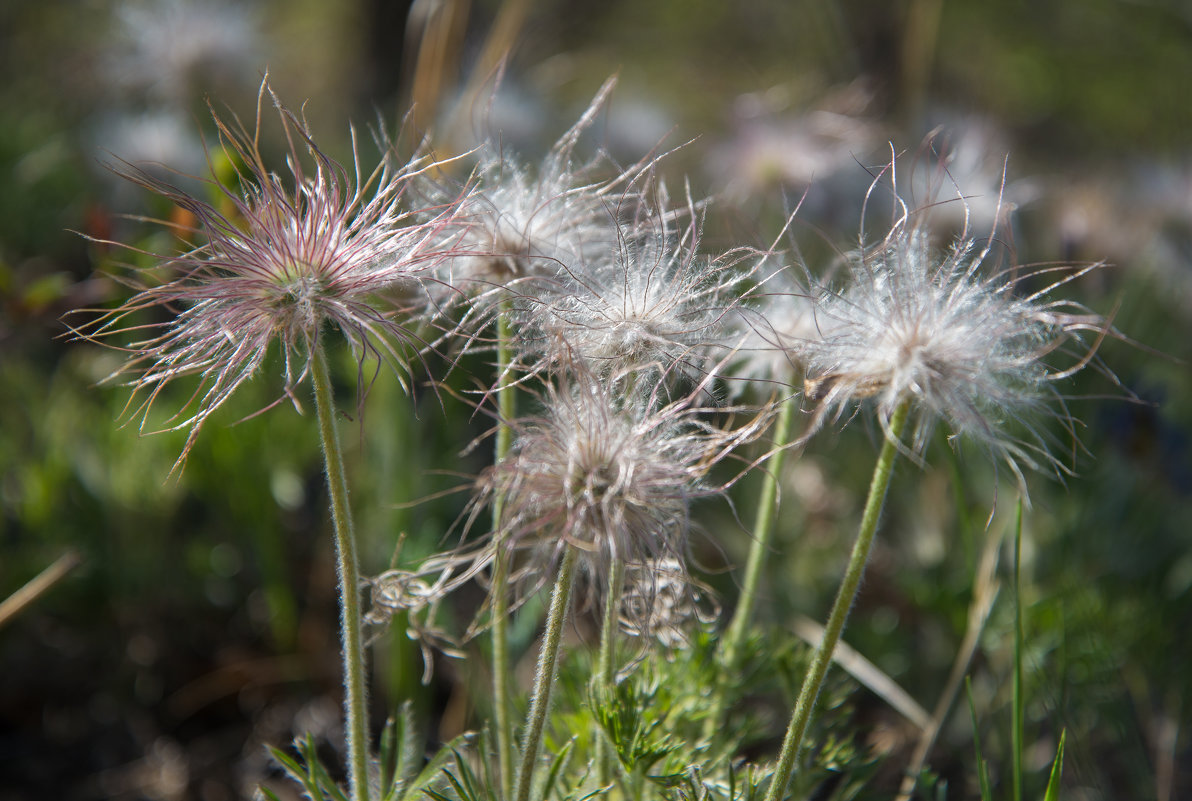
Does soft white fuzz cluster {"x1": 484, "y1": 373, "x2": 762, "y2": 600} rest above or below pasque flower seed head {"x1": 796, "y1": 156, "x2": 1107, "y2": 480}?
below

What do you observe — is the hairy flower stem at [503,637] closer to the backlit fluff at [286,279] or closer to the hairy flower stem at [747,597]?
the backlit fluff at [286,279]

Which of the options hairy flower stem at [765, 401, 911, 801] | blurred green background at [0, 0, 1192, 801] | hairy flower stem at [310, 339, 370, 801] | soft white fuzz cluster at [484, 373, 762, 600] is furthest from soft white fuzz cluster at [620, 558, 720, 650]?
blurred green background at [0, 0, 1192, 801]

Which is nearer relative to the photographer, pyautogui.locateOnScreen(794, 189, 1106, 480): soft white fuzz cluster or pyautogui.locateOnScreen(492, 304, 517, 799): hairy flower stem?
pyautogui.locateOnScreen(794, 189, 1106, 480): soft white fuzz cluster

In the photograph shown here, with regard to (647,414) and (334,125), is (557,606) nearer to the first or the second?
(647,414)

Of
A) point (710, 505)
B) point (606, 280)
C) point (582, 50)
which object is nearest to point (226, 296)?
point (606, 280)

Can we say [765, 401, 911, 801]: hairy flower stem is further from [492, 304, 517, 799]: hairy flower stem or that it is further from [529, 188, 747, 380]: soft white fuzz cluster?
[492, 304, 517, 799]: hairy flower stem

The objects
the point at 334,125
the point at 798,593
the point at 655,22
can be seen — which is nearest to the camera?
the point at 798,593

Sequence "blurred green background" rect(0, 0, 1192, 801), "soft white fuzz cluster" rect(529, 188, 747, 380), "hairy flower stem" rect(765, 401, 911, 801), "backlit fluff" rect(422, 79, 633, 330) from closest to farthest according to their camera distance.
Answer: "hairy flower stem" rect(765, 401, 911, 801)
"soft white fuzz cluster" rect(529, 188, 747, 380)
"backlit fluff" rect(422, 79, 633, 330)
"blurred green background" rect(0, 0, 1192, 801)
